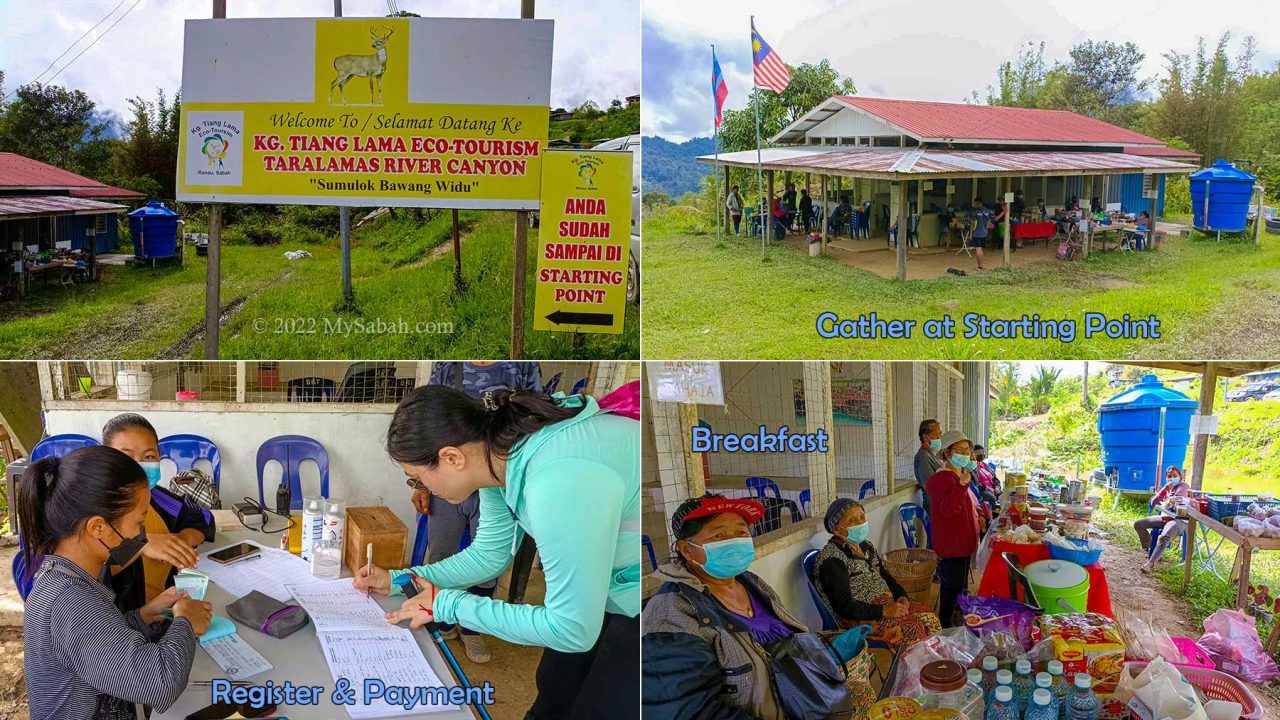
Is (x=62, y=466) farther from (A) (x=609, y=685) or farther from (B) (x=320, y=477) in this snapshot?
(A) (x=609, y=685)

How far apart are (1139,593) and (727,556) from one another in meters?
2.29

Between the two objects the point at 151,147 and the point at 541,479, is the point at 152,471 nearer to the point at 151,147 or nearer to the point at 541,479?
the point at 541,479

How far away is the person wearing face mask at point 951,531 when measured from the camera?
13.8ft

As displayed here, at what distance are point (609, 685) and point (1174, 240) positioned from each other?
6.54 meters

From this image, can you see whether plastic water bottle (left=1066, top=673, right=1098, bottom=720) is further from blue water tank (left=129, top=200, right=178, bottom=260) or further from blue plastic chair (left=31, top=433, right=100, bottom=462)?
blue water tank (left=129, top=200, right=178, bottom=260)

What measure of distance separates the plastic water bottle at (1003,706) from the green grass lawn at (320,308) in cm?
335

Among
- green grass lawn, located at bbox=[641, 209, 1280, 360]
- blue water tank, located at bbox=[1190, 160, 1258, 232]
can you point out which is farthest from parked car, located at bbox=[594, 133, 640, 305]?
blue water tank, located at bbox=[1190, 160, 1258, 232]

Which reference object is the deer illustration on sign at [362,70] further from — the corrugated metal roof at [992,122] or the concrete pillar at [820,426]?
the corrugated metal roof at [992,122]

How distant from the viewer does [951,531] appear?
424 cm

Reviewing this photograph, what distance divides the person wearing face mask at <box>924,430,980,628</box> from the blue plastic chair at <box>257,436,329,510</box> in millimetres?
2671

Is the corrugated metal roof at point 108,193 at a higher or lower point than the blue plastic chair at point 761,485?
higher

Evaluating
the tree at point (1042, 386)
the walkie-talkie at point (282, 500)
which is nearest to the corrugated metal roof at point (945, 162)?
the tree at point (1042, 386)

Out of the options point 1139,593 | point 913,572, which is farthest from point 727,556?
point 1139,593

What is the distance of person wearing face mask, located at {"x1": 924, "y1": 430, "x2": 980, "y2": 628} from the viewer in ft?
13.8
